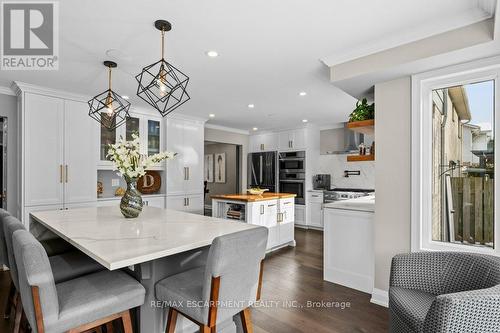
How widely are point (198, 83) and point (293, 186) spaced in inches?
147

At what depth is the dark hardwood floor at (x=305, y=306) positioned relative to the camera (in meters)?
2.20

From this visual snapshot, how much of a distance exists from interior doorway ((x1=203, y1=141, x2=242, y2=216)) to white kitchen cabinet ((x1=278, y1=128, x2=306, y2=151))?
1.20m

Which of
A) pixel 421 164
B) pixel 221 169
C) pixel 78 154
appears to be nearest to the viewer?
pixel 421 164

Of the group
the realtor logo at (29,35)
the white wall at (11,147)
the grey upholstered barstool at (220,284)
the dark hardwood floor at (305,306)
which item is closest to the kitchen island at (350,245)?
the dark hardwood floor at (305,306)

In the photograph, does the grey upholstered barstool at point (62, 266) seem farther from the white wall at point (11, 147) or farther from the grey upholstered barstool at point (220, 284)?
the white wall at point (11, 147)

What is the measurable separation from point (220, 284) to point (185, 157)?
400 centimetres

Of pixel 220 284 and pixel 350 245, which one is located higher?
pixel 220 284

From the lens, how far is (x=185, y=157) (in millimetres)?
5184


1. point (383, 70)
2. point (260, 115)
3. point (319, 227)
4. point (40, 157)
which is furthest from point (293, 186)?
point (40, 157)

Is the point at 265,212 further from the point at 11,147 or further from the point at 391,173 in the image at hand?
the point at 11,147

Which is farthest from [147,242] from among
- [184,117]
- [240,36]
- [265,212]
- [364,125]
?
[184,117]

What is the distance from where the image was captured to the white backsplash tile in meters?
5.85

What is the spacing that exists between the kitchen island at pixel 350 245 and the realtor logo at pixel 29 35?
3007mm

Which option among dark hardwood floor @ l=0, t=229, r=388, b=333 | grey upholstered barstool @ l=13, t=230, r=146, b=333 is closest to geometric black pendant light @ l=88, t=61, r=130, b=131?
grey upholstered barstool @ l=13, t=230, r=146, b=333
